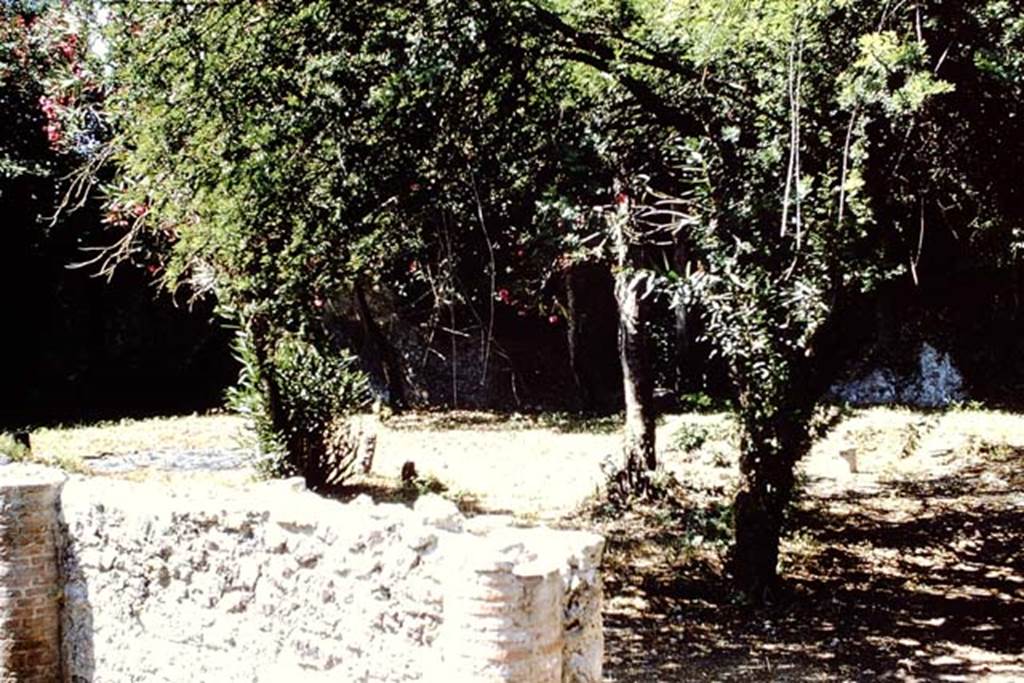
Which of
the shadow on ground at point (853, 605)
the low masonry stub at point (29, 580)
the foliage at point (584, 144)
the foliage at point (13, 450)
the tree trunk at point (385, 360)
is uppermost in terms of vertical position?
the foliage at point (584, 144)

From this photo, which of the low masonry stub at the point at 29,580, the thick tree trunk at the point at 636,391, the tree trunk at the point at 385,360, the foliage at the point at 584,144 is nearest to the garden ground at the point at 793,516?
the thick tree trunk at the point at 636,391

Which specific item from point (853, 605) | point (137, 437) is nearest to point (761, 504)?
point (853, 605)

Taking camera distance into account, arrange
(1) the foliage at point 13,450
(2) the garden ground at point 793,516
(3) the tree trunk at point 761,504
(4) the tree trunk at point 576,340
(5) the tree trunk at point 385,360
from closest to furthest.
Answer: (2) the garden ground at point 793,516, (3) the tree trunk at point 761,504, (1) the foliage at point 13,450, (4) the tree trunk at point 576,340, (5) the tree trunk at point 385,360

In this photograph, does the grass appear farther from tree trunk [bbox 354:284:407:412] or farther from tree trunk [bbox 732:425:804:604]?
tree trunk [bbox 732:425:804:604]

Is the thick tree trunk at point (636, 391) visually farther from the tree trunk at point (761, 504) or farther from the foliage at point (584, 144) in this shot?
the tree trunk at point (761, 504)

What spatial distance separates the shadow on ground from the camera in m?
8.55

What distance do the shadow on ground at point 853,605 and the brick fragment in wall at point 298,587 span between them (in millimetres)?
3320

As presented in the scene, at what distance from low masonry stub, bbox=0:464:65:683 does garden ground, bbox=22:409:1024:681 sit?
13.3 ft

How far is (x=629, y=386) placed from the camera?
1334 centimetres

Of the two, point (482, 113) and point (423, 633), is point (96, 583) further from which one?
point (482, 113)

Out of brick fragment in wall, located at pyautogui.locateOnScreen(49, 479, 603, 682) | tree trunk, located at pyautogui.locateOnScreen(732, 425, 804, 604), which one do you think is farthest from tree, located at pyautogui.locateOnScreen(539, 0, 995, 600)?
brick fragment in wall, located at pyautogui.locateOnScreen(49, 479, 603, 682)

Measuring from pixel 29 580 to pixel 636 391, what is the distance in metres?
7.76

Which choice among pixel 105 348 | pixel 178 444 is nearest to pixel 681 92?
pixel 178 444

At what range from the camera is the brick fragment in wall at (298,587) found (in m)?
5.09
